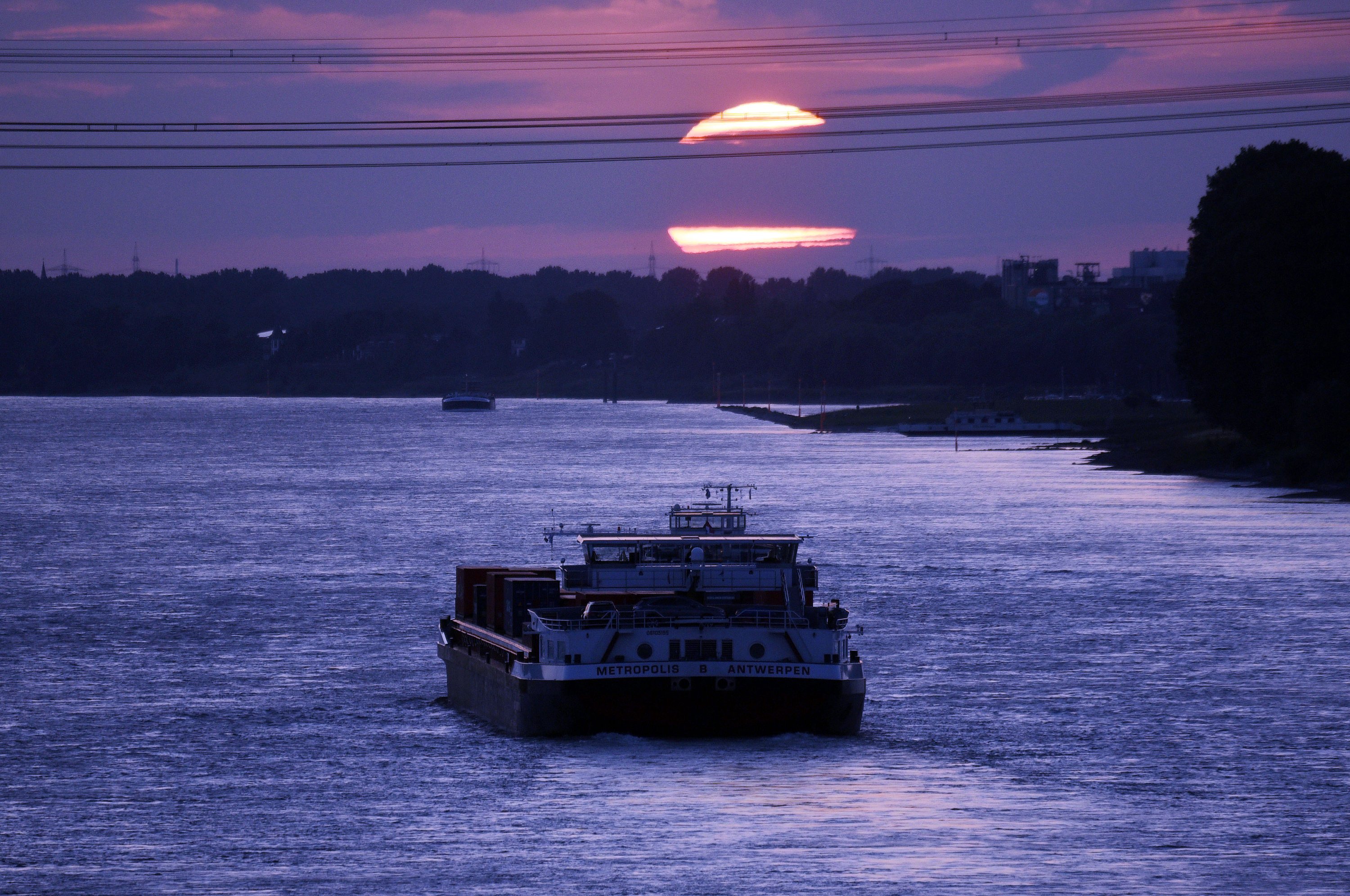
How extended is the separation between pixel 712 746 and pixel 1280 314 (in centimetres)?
9535

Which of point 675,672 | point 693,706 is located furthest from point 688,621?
point 693,706

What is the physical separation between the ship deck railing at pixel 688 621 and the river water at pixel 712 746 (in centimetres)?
247

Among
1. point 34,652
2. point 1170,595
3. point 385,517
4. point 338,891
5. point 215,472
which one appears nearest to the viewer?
point 338,891

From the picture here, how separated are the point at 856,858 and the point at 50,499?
379 ft

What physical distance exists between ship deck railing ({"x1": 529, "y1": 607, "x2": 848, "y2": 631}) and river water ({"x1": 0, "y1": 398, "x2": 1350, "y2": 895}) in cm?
247

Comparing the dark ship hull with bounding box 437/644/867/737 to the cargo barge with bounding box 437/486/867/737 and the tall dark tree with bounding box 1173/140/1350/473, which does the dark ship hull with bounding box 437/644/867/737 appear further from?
the tall dark tree with bounding box 1173/140/1350/473

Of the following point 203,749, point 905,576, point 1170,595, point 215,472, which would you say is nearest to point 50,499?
point 215,472

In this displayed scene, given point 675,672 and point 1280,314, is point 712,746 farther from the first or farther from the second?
point 1280,314

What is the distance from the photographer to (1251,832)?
3247cm

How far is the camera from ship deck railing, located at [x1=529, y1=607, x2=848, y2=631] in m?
38.8

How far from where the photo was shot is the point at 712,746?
38531 mm

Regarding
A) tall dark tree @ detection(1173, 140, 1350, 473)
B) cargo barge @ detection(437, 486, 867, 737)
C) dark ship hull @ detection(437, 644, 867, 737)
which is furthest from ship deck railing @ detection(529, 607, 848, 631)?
tall dark tree @ detection(1173, 140, 1350, 473)

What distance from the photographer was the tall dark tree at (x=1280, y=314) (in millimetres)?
121062

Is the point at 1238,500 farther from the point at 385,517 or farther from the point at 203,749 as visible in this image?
the point at 203,749
